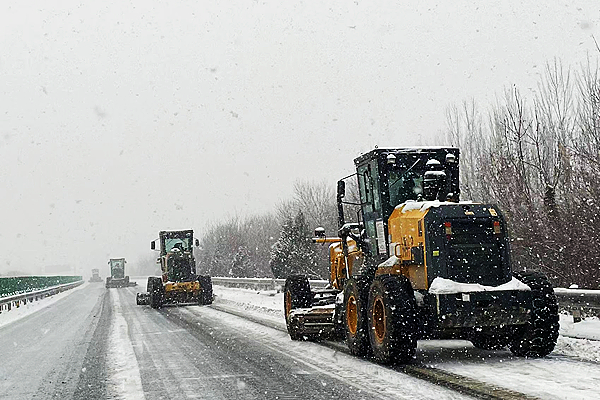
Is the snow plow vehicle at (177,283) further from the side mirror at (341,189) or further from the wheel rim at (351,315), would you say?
the wheel rim at (351,315)

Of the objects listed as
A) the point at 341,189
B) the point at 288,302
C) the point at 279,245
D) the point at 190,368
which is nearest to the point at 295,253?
the point at 279,245

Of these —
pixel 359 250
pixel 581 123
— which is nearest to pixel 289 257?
pixel 581 123

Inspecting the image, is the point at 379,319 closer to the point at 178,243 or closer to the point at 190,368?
the point at 190,368

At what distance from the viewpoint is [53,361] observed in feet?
35.3

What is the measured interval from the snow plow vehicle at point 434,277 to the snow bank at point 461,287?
0.5 inches

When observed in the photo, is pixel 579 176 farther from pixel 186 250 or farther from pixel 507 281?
pixel 186 250


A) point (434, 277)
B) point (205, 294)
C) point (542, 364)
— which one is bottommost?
point (542, 364)

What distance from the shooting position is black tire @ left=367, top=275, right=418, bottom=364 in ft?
28.1

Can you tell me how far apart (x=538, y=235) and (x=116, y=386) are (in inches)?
472

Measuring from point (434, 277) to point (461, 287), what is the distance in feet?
1.24

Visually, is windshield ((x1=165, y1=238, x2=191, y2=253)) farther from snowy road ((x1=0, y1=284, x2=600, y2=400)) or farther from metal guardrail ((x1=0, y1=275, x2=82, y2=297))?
snowy road ((x1=0, y1=284, x2=600, y2=400))

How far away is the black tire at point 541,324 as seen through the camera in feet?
28.8

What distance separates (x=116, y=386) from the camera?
26.3 ft

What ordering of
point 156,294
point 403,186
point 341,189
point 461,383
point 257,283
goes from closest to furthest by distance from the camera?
point 461,383 < point 403,186 < point 341,189 < point 156,294 < point 257,283
